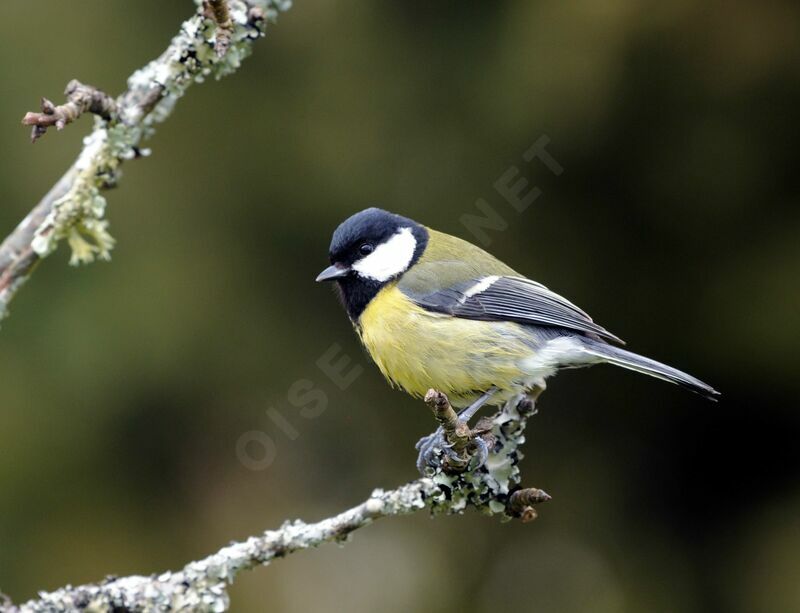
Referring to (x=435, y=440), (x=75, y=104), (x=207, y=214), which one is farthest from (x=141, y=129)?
(x=207, y=214)

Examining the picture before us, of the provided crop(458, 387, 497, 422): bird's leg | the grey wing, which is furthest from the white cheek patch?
crop(458, 387, 497, 422): bird's leg

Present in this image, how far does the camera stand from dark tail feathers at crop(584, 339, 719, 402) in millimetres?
2191

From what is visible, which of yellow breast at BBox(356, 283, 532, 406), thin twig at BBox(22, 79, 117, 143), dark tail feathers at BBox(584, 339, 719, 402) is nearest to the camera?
thin twig at BBox(22, 79, 117, 143)

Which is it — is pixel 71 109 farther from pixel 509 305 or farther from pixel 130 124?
pixel 509 305

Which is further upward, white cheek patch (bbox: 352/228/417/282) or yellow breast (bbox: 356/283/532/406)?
white cheek patch (bbox: 352/228/417/282)

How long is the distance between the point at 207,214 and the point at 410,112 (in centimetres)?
78

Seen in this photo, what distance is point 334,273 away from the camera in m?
2.49

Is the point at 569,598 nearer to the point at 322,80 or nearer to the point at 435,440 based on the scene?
the point at 435,440

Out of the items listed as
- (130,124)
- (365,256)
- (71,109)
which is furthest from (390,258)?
(71,109)

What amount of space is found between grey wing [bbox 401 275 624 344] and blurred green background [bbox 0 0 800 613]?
56 centimetres

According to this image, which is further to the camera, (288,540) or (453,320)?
(453,320)

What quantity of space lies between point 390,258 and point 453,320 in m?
0.29

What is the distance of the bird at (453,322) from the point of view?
7.74 feet

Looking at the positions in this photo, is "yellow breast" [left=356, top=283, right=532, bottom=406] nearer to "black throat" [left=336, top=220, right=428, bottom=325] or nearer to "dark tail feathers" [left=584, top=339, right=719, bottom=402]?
"black throat" [left=336, top=220, right=428, bottom=325]
